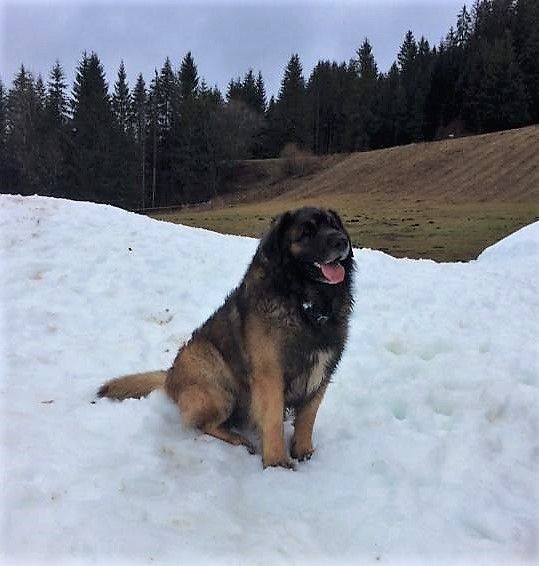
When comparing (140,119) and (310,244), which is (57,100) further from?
(310,244)

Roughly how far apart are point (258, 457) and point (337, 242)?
1.70 meters

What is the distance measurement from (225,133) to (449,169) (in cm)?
2560

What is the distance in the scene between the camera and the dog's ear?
159 inches

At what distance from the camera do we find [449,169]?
4509 cm

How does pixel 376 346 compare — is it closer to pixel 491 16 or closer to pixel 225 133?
pixel 225 133

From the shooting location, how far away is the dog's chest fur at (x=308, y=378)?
4.05 m

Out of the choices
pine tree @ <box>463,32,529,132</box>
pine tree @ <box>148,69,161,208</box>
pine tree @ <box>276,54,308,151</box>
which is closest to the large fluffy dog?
pine tree @ <box>148,69,161,208</box>

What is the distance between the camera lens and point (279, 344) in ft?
13.0

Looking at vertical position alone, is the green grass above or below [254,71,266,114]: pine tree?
below

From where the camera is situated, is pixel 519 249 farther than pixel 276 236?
Yes

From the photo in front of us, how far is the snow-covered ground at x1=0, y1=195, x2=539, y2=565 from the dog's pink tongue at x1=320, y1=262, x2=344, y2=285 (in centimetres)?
134

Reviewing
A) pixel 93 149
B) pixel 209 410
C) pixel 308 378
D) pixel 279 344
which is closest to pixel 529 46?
pixel 93 149

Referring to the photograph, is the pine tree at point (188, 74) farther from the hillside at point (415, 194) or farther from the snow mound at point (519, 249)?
the snow mound at point (519, 249)

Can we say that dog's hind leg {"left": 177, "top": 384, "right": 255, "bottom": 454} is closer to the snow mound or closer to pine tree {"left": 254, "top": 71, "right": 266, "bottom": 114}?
the snow mound
